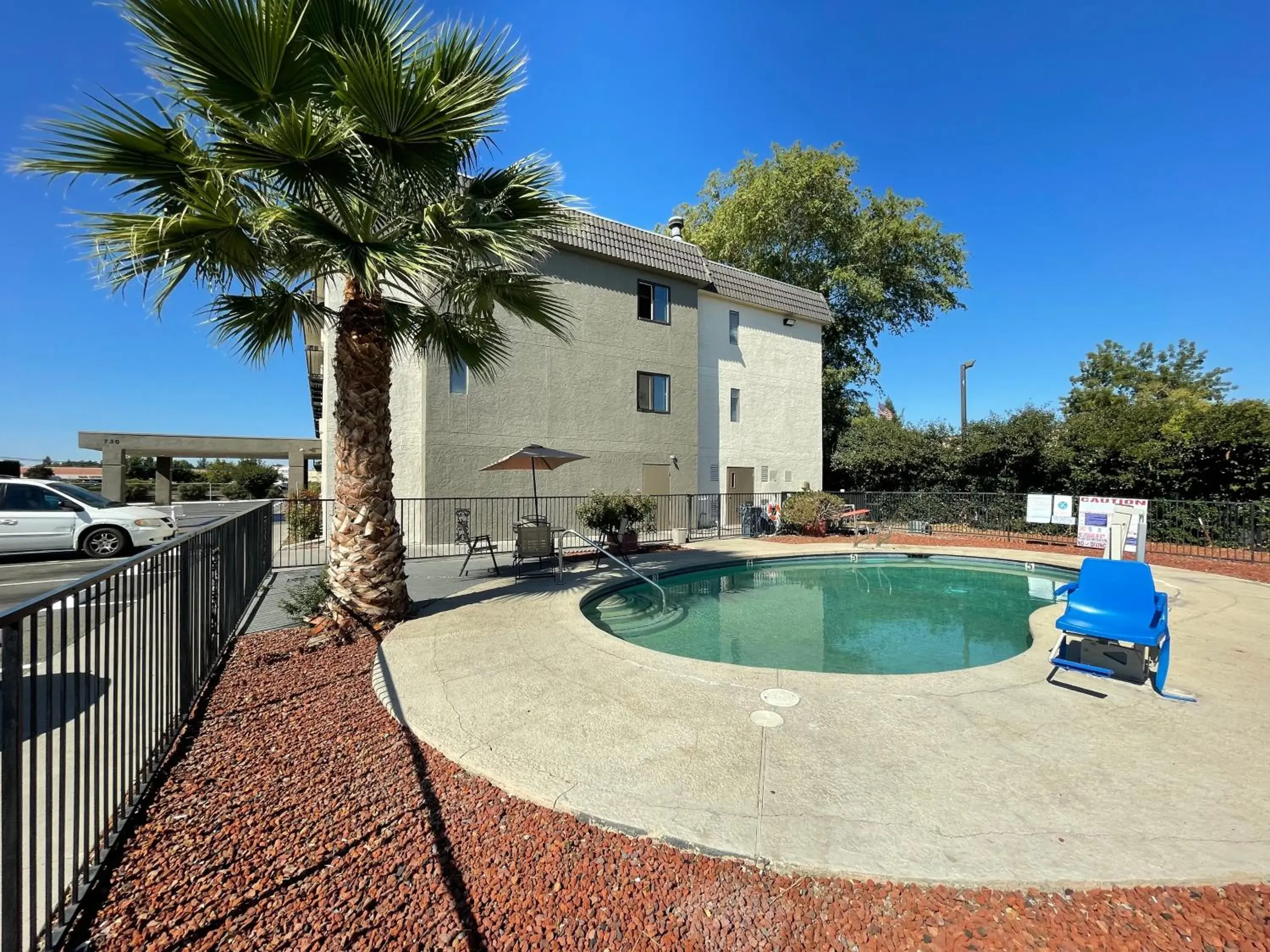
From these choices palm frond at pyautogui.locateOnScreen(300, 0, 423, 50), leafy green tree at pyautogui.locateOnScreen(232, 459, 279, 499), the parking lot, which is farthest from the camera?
leafy green tree at pyautogui.locateOnScreen(232, 459, 279, 499)

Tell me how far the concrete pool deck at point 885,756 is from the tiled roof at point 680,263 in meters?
11.9

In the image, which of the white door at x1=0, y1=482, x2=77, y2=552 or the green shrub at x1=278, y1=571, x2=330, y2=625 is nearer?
the green shrub at x1=278, y1=571, x2=330, y2=625

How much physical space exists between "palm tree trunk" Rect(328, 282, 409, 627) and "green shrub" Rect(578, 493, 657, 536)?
6.11m

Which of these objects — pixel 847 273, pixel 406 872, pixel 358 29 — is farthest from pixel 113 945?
pixel 847 273

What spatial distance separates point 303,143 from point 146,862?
5.35 metres

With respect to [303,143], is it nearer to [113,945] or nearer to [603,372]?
[113,945]

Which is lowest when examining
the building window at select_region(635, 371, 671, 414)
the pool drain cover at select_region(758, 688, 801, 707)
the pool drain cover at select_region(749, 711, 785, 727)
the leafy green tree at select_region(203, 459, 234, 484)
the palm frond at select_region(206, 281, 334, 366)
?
the pool drain cover at select_region(758, 688, 801, 707)

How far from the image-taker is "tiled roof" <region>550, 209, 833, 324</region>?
52.9ft

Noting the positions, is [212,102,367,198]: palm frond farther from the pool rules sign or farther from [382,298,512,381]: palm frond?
the pool rules sign

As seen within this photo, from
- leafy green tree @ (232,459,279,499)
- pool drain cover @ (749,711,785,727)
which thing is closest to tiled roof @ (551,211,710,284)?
pool drain cover @ (749,711,785,727)

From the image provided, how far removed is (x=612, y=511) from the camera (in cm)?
1192

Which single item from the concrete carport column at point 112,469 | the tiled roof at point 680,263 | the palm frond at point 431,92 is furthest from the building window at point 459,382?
the concrete carport column at point 112,469

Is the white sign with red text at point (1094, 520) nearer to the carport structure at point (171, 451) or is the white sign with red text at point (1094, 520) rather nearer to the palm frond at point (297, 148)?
the palm frond at point (297, 148)

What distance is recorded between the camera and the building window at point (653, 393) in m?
17.7
